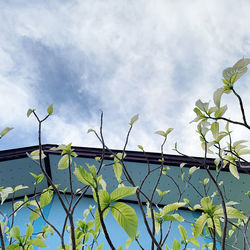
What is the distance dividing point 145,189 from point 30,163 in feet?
4.44

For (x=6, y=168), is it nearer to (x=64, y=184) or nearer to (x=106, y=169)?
(x=64, y=184)

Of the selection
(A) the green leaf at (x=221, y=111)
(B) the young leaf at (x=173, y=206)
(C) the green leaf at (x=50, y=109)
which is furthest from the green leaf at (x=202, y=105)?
(C) the green leaf at (x=50, y=109)

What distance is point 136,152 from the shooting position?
239 cm

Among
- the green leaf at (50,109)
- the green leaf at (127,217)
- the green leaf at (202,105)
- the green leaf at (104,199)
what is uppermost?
the green leaf at (50,109)

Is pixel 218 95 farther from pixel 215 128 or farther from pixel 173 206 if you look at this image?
pixel 173 206

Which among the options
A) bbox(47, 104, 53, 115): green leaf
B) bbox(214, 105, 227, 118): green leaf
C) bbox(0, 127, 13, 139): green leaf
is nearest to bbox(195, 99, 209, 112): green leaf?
bbox(214, 105, 227, 118): green leaf

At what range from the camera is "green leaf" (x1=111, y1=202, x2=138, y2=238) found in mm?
328

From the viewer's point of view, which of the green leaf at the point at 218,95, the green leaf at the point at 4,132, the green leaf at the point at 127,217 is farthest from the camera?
the green leaf at the point at 4,132

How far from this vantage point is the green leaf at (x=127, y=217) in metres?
0.33

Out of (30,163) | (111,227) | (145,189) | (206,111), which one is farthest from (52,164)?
(206,111)

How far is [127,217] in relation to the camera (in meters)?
0.33

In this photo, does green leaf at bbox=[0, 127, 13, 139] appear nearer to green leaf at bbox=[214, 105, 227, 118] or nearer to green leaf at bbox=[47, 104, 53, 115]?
green leaf at bbox=[47, 104, 53, 115]

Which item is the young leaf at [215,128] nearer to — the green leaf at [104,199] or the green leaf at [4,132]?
the green leaf at [104,199]

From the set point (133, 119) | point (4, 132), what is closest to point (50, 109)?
point (4, 132)
